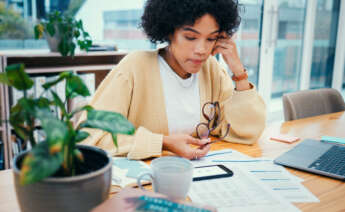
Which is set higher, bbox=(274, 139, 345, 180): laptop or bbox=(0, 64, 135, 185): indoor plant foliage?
bbox=(0, 64, 135, 185): indoor plant foliage

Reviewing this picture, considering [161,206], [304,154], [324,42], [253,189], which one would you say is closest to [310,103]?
[304,154]

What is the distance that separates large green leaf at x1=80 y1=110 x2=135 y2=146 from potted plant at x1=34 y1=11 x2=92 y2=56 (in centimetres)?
179

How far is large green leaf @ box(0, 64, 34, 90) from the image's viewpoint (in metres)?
0.54

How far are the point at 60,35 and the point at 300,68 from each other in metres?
3.42

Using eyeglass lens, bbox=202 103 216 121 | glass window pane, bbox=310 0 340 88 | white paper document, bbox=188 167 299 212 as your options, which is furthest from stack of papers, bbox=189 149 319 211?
glass window pane, bbox=310 0 340 88

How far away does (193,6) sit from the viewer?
119 centimetres

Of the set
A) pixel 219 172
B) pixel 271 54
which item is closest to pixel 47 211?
pixel 219 172

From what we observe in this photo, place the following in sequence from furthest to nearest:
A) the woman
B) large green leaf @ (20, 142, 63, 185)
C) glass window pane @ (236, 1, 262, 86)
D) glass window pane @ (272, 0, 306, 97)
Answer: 1. glass window pane @ (272, 0, 306, 97)
2. glass window pane @ (236, 1, 262, 86)
3. the woman
4. large green leaf @ (20, 142, 63, 185)

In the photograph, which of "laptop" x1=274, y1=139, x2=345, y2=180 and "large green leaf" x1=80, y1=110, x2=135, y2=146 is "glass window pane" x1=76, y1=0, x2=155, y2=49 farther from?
"large green leaf" x1=80, y1=110, x2=135, y2=146

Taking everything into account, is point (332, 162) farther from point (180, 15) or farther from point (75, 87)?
point (75, 87)

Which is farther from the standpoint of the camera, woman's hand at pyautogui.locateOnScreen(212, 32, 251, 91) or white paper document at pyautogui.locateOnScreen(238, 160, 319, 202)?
woman's hand at pyautogui.locateOnScreen(212, 32, 251, 91)

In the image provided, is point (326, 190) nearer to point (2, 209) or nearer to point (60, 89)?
point (2, 209)

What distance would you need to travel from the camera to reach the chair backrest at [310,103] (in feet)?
6.26

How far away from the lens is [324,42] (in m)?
4.63
